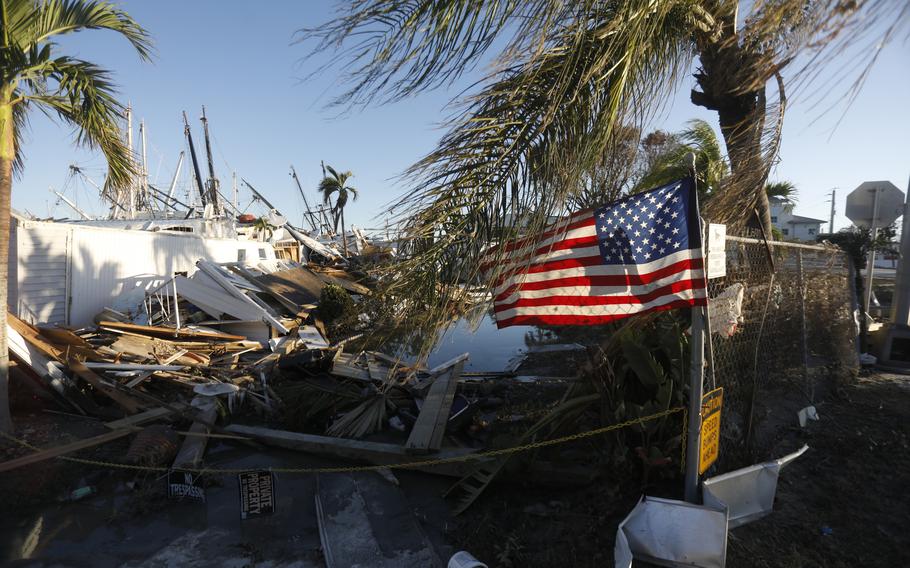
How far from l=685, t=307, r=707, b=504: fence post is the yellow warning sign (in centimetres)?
4

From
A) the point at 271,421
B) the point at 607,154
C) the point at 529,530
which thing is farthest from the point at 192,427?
the point at 607,154

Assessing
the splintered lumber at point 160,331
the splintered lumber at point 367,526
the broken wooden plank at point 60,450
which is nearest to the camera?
the splintered lumber at point 367,526

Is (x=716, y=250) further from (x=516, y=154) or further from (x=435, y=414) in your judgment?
(x=435, y=414)

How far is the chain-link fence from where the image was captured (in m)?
3.93

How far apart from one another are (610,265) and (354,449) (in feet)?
12.4

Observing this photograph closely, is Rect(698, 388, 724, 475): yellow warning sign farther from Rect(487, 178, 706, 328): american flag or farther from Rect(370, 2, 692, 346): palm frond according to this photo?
Rect(370, 2, 692, 346): palm frond

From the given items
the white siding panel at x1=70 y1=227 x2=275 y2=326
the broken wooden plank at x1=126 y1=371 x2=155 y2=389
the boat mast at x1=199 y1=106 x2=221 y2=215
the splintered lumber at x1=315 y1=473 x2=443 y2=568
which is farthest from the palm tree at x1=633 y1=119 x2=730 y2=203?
the boat mast at x1=199 y1=106 x2=221 y2=215

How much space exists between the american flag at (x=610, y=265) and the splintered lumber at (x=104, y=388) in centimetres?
605

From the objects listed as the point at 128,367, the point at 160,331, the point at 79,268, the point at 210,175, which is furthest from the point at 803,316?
the point at 210,175

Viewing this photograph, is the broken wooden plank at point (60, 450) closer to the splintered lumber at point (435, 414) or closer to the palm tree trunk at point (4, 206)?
the palm tree trunk at point (4, 206)

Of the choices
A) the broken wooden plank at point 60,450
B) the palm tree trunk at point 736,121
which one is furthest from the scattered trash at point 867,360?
the broken wooden plank at point 60,450

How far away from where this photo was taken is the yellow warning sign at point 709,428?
10.3ft

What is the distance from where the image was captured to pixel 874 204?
9.12 metres

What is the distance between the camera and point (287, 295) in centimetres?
1534
